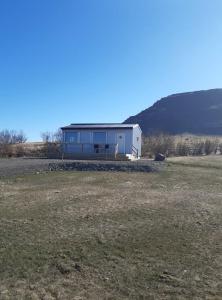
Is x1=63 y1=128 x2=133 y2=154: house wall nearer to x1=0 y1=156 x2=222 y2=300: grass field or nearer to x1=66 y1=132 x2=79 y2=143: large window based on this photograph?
x1=66 y1=132 x2=79 y2=143: large window

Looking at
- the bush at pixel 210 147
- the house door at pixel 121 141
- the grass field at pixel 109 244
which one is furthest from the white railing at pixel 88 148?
the grass field at pixel 109 244

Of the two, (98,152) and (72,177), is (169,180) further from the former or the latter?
(98,152)

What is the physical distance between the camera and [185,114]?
511 ft

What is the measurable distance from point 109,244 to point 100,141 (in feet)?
99.5

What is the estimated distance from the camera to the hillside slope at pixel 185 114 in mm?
138875

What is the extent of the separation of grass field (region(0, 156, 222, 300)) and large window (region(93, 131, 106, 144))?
75.8ft

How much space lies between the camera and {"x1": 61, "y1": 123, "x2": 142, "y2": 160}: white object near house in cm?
3762

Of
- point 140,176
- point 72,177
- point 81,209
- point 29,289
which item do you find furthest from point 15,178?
point 29,289

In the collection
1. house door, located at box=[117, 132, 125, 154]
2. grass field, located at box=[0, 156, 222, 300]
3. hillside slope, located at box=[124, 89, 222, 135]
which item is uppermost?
hillside slope, located at box=[124, 89, 222, 135]

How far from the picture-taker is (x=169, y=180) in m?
19.2

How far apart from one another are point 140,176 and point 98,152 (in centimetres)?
1769

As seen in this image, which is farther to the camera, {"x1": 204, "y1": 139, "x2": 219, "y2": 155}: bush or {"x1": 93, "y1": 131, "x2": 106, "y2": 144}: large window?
{"x1": 204, "y1": 139, "x2": 219, "y2": 155}: bush

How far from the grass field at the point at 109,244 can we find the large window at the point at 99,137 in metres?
23.1

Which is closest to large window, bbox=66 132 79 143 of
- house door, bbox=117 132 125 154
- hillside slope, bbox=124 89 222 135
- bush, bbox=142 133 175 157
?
house door, bbox=117 132 125 154
